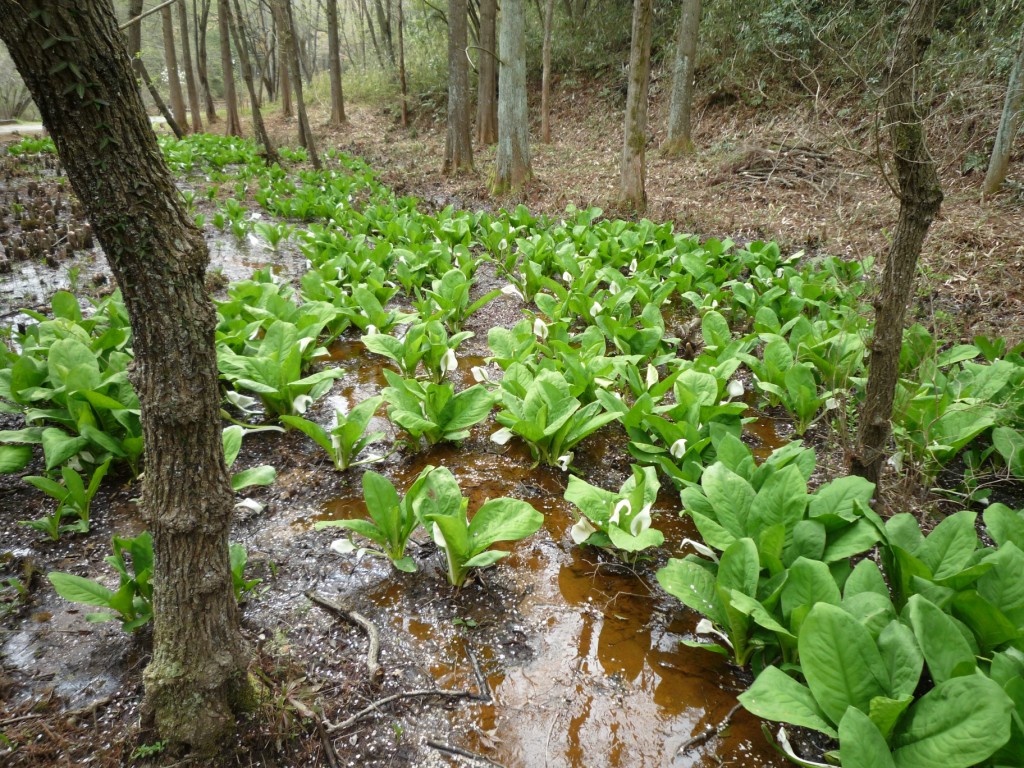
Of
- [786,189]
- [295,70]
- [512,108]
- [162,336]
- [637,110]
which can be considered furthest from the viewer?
[295,70]

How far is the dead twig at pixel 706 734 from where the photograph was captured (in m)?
1.85

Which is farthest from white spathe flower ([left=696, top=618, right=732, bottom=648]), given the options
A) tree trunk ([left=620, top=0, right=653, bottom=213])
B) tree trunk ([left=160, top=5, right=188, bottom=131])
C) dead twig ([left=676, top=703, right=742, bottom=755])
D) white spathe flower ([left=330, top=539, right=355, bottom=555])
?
tree trunk ([left=160, top=5, right=188, bottom=131])

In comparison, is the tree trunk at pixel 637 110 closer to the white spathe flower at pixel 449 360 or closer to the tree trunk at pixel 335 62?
the white spathe flower at pixel 449 360

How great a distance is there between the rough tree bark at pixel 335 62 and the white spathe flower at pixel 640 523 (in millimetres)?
21589

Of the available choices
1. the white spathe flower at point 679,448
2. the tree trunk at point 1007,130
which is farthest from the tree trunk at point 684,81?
the white spathe flower at point 679,448

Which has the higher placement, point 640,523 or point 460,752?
point 640,523

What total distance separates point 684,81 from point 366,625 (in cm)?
1355

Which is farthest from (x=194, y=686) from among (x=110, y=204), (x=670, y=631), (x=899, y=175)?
(x=899, y=175)

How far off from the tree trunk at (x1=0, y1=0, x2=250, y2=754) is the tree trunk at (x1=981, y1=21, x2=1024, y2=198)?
8068 millimetres

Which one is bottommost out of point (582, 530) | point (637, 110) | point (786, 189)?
point (582, 530)

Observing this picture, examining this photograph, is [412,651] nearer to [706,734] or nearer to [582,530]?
[582,530]

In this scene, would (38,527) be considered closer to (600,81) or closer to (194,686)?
(194,686)

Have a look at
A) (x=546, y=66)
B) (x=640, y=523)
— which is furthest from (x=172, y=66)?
(x=640, y=523)

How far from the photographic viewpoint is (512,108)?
415 inches
